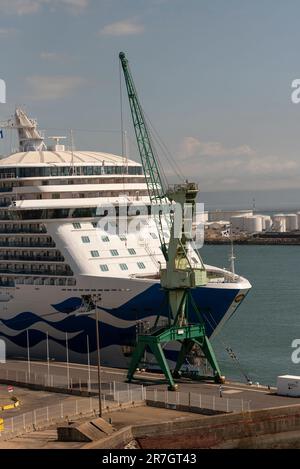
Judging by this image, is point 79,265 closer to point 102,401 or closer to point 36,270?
point 36,270

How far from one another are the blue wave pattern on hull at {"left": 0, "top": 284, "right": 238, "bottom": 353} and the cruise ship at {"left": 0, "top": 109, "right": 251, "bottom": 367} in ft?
0.14

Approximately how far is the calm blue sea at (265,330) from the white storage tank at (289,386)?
980 centimetres

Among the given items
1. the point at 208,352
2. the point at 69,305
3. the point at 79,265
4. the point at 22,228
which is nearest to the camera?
the point at 208,352

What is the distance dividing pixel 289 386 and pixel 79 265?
39.2ft

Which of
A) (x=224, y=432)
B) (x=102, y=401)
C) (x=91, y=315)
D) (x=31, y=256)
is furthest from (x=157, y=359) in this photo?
(x=31, y=256)

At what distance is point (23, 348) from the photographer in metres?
43.8

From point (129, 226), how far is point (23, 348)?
760cm

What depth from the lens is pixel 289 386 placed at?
32.6 m

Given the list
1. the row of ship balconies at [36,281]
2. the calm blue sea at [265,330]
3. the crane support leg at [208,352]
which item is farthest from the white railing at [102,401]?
the calm blue sea at [265,330]

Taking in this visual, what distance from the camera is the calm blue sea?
1802 inches

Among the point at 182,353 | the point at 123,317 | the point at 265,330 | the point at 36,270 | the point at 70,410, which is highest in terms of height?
the point at 36,270

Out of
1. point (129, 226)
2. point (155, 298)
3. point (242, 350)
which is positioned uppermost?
point (129, 226)
